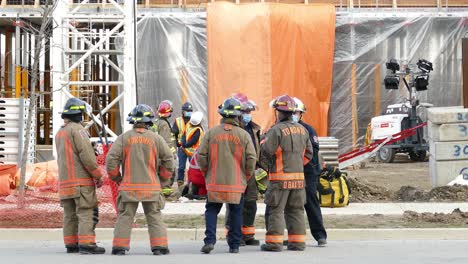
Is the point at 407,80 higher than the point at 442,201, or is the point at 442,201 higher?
the point at 407,80

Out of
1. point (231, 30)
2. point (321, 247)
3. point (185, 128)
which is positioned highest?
point (231, 30)

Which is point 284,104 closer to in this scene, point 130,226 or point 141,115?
point 141,115

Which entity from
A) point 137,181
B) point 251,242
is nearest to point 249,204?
point 251,242

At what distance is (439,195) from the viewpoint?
55.2ft

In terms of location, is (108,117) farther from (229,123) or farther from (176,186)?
(229,123)

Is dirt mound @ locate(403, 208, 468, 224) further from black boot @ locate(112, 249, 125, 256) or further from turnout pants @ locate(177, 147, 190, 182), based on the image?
turnout pants @ locate(177, 147, 190, 182)

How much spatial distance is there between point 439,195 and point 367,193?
4.24 ft

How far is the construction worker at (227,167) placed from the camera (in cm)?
1144

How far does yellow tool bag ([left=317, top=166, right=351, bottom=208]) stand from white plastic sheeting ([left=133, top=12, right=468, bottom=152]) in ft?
40.0

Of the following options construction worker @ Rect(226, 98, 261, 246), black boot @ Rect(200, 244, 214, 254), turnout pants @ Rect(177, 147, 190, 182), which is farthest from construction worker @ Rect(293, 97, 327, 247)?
turnout pants @ Rect(177, 147, 190, 182)

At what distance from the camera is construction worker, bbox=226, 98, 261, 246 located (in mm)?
12055

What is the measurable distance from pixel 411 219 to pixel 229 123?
3.86 m

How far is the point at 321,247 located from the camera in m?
12.2

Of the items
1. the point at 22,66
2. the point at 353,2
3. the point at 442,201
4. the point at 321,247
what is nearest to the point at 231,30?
the point at 353,2
